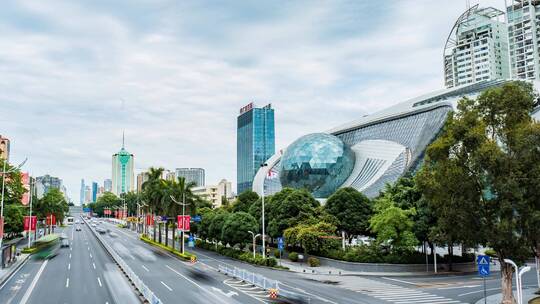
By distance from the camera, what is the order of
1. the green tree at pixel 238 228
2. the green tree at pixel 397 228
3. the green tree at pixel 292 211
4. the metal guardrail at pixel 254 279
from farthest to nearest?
the green tree at pixel 292 211 → the green tree at pixel 238 228 → the green tree at pixel 397 228 → the metal guardrail at pixel 254 279

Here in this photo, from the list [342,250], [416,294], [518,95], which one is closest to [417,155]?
[342,250]

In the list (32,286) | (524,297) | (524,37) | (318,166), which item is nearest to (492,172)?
(524,297)

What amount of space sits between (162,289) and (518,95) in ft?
86.8

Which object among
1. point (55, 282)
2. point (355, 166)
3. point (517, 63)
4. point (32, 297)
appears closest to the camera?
point (32, 297)

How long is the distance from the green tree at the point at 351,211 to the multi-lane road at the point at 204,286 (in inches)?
548

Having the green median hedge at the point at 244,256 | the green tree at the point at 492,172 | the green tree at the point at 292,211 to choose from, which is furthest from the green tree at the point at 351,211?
the green tree at the point at 492,172

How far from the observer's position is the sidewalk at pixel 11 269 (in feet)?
130

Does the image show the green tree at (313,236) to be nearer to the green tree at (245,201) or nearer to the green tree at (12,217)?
the green tree at (245,201)

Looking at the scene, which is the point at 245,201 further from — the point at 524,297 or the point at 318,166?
the point at 524,297

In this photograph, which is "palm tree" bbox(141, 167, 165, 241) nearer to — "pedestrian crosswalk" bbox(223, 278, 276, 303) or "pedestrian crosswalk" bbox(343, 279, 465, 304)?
"pedestrian crosswalk" bbox(223, 278, 276, 303)

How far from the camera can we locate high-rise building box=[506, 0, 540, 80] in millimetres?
175500

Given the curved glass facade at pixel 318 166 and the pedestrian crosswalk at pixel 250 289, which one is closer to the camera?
the pedestrian crosswalk at pixel 250 289

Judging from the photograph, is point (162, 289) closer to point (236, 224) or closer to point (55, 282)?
point (55, 282)

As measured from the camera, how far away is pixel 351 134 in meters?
110
